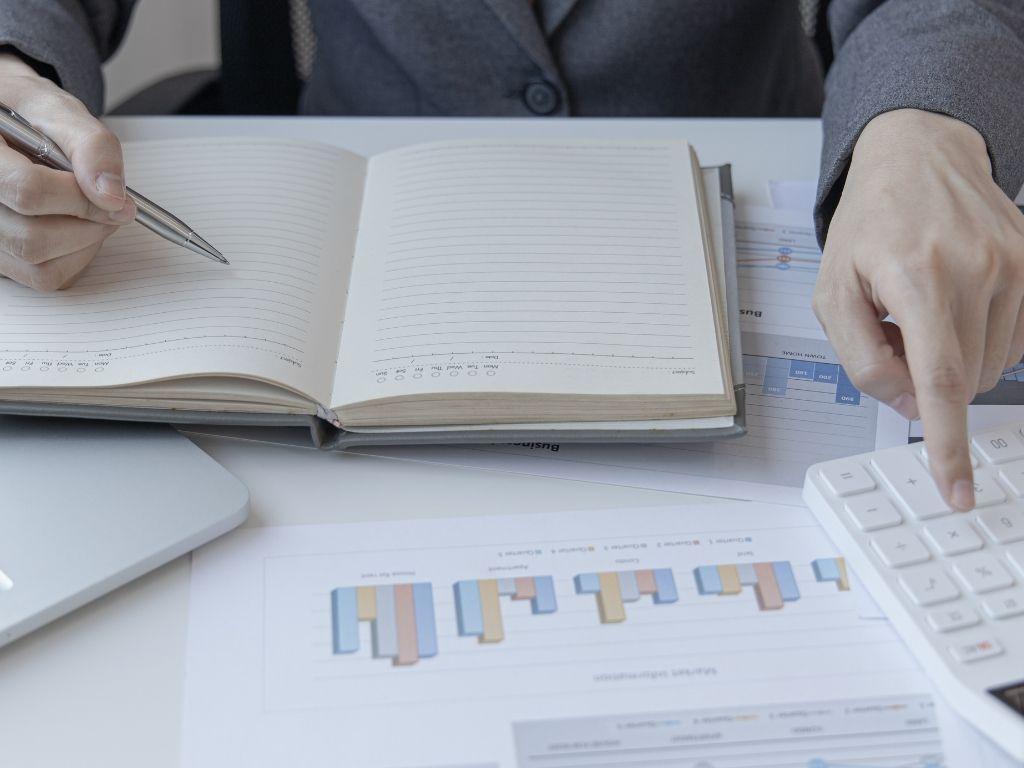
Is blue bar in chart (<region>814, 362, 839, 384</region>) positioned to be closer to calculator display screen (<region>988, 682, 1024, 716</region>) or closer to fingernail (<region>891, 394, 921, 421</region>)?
fingernail (<region>891, 394, 921, 421</region>)

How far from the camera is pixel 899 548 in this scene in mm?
466

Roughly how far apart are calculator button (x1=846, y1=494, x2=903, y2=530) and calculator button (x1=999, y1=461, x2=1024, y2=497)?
2.4 inches

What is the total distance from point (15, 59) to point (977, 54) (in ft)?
2.19

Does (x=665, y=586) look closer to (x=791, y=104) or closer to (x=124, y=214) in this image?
(x=124, y=214)

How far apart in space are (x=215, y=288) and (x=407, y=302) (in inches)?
4.5

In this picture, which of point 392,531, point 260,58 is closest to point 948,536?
point 392,531

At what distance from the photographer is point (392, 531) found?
0.50 m

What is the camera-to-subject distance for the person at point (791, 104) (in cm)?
51

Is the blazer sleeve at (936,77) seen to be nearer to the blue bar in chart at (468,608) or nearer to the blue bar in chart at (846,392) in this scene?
the blue bar in chart at (846,392)

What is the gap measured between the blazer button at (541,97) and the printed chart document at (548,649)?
18.3 inches

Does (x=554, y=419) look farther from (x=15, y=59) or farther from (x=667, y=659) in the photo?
(x=15, y=59)

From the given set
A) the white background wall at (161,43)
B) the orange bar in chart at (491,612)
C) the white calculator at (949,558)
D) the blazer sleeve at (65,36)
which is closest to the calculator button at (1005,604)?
the white calculator at (949,558)

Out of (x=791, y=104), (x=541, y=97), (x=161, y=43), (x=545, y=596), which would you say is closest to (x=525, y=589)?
(x=545, y=596)

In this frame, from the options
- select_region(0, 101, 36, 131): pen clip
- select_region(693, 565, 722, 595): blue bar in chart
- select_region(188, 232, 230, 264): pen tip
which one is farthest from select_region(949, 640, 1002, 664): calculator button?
select_region(0, 101, 36, 131): pen clip
